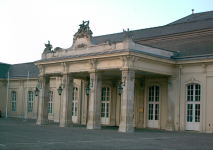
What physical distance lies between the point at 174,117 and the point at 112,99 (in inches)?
257

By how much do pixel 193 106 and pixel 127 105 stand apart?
6043mm

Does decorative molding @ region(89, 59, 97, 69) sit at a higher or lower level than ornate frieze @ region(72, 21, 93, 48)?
lower

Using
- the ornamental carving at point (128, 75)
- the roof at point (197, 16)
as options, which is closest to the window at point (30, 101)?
the roof at point (197, 16)

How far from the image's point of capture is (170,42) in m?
26.7

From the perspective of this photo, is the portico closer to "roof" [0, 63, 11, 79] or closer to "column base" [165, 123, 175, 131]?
"column base" [165, 123, 175, 131]

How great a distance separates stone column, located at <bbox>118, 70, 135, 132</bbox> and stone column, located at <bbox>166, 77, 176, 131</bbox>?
479 centimetres

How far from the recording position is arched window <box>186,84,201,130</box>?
23.3 m

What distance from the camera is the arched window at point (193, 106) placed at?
23297mm

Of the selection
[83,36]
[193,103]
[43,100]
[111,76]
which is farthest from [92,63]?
[193,103]

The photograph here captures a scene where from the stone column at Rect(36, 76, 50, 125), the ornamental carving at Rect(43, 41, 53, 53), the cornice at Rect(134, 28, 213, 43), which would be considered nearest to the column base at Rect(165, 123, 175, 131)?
the cornice at Rect(134, 28, 213, 43)

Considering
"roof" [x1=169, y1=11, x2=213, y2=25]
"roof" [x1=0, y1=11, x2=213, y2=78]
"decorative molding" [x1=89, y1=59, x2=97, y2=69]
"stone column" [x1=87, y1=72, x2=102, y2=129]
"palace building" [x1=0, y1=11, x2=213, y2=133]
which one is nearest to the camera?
"palace building" [x1=0, y1=11, x2=213, y2=133]

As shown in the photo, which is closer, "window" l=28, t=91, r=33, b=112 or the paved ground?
the paved ground

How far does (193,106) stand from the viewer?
23.5 meters

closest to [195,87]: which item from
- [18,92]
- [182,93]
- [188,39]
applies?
[182,93]
